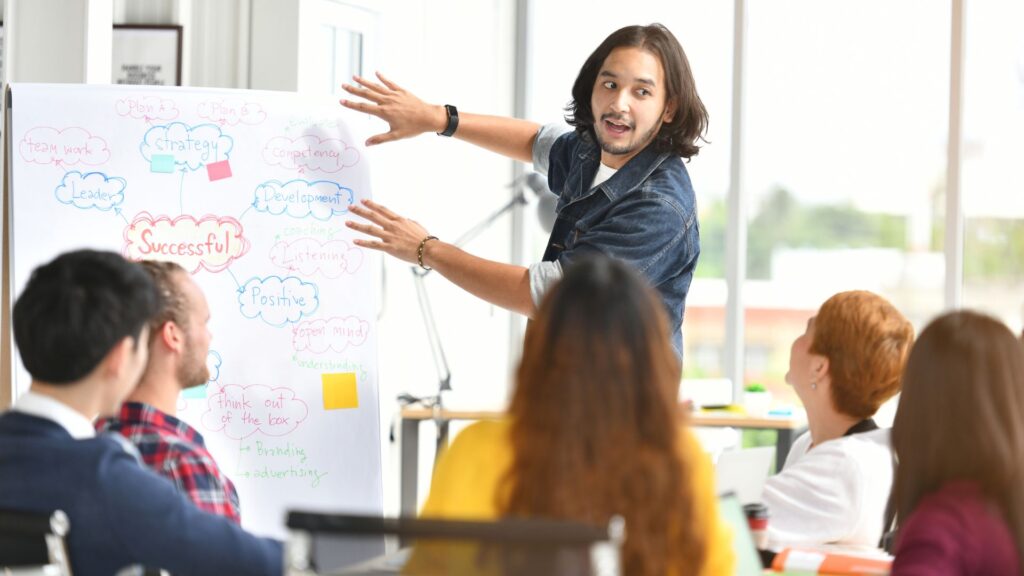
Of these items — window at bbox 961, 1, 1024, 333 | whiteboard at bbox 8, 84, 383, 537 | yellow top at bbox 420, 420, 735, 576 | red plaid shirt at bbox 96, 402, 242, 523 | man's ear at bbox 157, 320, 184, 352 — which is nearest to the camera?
yellow top at bbox 420, 420, 735, 576

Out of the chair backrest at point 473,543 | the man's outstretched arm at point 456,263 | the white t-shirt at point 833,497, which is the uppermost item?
the man's outstretched arm at point 456,263

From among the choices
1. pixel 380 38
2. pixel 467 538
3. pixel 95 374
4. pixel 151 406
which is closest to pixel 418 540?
pixel 467 538

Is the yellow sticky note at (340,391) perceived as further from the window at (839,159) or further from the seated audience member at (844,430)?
the window at (839,159)

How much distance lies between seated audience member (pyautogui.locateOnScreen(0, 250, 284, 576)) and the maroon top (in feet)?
2.87

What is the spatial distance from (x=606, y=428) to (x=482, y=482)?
0.22m

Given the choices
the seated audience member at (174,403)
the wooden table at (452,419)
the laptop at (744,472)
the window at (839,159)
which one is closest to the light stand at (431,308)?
the wooden table at (452,419)

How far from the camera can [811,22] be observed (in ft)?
17.0

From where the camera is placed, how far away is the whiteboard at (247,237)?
2.96 m

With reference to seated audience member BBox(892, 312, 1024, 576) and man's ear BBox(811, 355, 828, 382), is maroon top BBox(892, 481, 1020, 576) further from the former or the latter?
man's ear BBox(811, 355, 828, 382)

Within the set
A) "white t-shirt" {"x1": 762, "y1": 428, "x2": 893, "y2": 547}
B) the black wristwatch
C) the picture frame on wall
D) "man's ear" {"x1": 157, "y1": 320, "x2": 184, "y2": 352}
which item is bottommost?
"white t-shirt" {"x1": 762, "y1": 428, "x2": 893, "y2": 547}

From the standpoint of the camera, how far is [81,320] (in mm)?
1730

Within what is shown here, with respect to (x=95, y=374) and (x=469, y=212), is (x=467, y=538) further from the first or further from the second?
(x=469, y=212)

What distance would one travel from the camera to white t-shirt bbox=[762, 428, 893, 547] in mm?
2270

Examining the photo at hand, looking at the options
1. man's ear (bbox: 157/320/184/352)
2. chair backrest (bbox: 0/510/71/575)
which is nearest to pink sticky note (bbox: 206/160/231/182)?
man's ear (bbox: 157/320/184/352)
